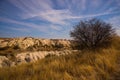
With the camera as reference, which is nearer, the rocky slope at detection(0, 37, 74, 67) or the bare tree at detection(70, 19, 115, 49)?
the bare tree at detection(70, 19, 115, 49)

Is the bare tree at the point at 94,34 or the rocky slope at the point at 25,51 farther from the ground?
the bare tree at the point at 94,34

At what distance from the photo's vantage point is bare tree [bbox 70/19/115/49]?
39.0 feet

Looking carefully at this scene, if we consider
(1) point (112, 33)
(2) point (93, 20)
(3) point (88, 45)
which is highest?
(2) point (93, 20)

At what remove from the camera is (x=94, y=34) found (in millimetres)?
11930

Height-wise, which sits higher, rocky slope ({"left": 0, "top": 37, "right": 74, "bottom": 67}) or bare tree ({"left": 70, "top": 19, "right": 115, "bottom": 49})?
bare tree ({"left": 70, "top": 19, "right": 115, "bottom": 49})

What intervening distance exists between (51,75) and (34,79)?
55 cm

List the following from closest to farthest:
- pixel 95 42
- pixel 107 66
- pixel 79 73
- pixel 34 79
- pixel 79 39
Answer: pixel 34 79 < pixel 79 73 < pixel 107 66 < pixel 95 42 < pixel 79 39

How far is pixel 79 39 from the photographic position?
42.1 ft

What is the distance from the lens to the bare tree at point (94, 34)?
39.0 ft

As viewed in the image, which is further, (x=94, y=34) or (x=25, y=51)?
(x=25, y=51)

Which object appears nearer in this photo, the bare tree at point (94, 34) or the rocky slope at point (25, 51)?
the bare tree at point (94, 34)

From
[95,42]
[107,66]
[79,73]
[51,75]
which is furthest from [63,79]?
[95,42]

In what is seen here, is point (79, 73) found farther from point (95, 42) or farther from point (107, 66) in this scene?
point (95, 42)

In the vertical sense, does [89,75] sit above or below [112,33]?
below
